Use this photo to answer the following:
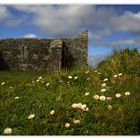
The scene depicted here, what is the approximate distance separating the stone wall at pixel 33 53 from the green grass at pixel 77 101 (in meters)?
12.9

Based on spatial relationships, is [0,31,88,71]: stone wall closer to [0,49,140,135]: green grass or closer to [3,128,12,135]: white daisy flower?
[0,49,140,135]: green grass

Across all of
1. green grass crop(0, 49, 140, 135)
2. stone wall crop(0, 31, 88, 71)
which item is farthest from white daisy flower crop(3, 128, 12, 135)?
stone wall crop(0, 31, 88, 71)

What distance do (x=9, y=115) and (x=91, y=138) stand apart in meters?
1.20

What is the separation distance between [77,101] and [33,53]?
49.8ft

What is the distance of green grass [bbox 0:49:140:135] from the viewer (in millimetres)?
4785

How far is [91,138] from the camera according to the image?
4.59m

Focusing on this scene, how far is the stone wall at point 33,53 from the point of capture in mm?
20594

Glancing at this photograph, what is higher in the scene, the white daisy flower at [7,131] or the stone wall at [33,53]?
the stone wall at [33,53]

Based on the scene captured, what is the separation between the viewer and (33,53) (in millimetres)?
20734

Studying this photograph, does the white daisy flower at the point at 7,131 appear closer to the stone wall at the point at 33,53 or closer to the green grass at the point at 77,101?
the green grass at the point at 77,101

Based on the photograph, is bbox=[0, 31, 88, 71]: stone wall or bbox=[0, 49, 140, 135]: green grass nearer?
bbox=[0, 49, 140, 135]: green grass

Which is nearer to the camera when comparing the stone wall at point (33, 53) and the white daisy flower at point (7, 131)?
the white daisy flower at point (7, 131)

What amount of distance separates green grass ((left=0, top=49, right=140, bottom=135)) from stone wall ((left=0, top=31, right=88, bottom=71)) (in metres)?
12.9

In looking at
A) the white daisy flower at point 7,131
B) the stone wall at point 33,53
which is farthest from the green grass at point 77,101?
the stone wall at point 33,53
